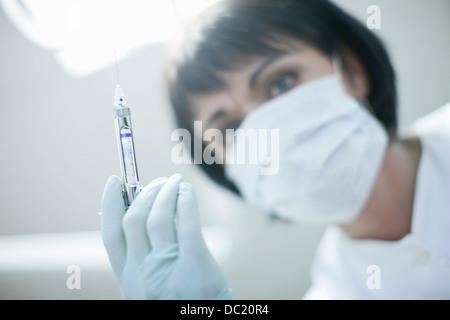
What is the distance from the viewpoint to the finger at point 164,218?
2.35ft

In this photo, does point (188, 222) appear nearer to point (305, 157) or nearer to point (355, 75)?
point (305, 157)

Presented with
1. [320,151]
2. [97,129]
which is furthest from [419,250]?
[97,129]

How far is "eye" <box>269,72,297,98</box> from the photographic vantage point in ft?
2.61

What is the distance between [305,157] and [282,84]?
0.19 meters

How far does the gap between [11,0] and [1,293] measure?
0.89 m

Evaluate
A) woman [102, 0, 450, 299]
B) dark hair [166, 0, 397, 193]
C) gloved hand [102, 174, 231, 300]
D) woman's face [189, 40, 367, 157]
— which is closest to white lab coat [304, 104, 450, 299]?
woman [102, 0, 450, 299]

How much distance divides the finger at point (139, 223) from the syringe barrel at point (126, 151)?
0.10 ft

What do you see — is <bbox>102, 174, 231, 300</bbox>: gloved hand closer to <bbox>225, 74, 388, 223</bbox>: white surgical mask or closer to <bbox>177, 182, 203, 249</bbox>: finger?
<bbox>177, 182, 203, 249</bbox>: finger

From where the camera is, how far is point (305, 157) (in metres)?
0.75

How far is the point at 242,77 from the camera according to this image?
78 cm

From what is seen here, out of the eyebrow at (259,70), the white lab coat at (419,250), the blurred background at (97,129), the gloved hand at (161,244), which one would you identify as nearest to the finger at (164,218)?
the gloved hand at (161,244)

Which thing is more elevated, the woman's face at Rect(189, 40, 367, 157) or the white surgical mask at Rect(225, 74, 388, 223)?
the woman's face at Rect(189, 40, 367, 157)

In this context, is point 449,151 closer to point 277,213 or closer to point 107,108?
point 277,213
